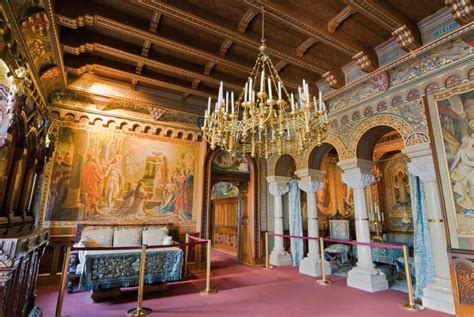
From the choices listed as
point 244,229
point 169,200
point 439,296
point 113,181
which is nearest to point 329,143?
point 439,296

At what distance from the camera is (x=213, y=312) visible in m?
3.62

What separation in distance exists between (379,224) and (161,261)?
665cm

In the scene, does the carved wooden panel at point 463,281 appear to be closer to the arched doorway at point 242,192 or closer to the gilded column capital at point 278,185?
the gilded column capital at point 278,185

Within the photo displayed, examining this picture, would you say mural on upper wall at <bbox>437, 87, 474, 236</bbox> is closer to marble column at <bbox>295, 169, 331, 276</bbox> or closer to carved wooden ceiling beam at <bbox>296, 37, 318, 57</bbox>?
carved wooden ceiling beam at <bbox>296, 37, 318, 57</bbox>

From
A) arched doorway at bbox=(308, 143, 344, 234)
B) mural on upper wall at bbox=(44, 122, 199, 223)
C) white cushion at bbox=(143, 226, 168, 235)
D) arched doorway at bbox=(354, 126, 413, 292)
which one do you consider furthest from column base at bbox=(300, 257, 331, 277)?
white cushion at bbox=(143, 226, 168, 235)

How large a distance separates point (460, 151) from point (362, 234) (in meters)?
2.30

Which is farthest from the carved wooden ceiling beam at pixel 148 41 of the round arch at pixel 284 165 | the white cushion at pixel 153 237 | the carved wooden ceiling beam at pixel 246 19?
the round arch at pixel 284 165

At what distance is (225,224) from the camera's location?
1085 centimetres

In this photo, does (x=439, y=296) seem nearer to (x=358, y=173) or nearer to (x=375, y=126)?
(x=358, y=173)

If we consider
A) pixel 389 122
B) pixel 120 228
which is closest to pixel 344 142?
pixel 389 122

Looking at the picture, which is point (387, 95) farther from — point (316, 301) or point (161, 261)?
point (161, 261)

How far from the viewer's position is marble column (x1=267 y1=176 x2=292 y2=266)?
23.3 ft

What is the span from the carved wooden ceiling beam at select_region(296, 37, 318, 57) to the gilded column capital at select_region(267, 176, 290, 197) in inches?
145

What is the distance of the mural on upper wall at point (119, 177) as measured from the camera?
5465 millimetres
